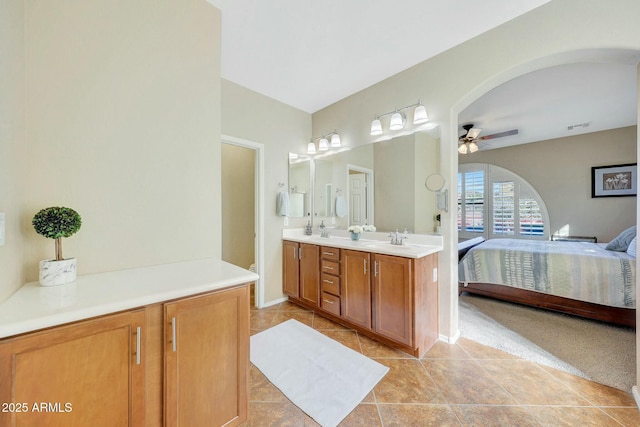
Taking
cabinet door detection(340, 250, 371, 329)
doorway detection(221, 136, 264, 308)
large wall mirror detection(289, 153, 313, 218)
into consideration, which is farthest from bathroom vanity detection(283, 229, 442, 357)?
doorway detection(221, 136, 264, 308)

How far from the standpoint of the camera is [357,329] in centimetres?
244

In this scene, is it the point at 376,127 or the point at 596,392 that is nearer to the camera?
the point at 596,392

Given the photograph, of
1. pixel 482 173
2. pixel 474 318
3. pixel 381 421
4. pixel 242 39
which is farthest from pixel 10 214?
pixel 482 173

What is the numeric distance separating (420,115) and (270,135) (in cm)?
183

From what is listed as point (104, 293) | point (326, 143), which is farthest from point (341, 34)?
point (104, 293)

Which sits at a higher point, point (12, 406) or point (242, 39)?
point (242, 39)

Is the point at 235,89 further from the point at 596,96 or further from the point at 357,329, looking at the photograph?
the point at 596,96

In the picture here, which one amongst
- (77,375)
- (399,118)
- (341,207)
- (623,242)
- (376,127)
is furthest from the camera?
(341,207)

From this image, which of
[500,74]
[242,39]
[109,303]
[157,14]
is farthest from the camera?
[242,39]

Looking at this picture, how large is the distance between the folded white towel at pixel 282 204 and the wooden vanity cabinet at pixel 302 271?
16.3 inches

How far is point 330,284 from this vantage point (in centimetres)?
261

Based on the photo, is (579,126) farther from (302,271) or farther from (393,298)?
(302,271)

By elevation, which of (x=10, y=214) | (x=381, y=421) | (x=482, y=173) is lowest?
(x=381, y=421)

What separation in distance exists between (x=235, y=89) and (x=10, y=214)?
2.33m
